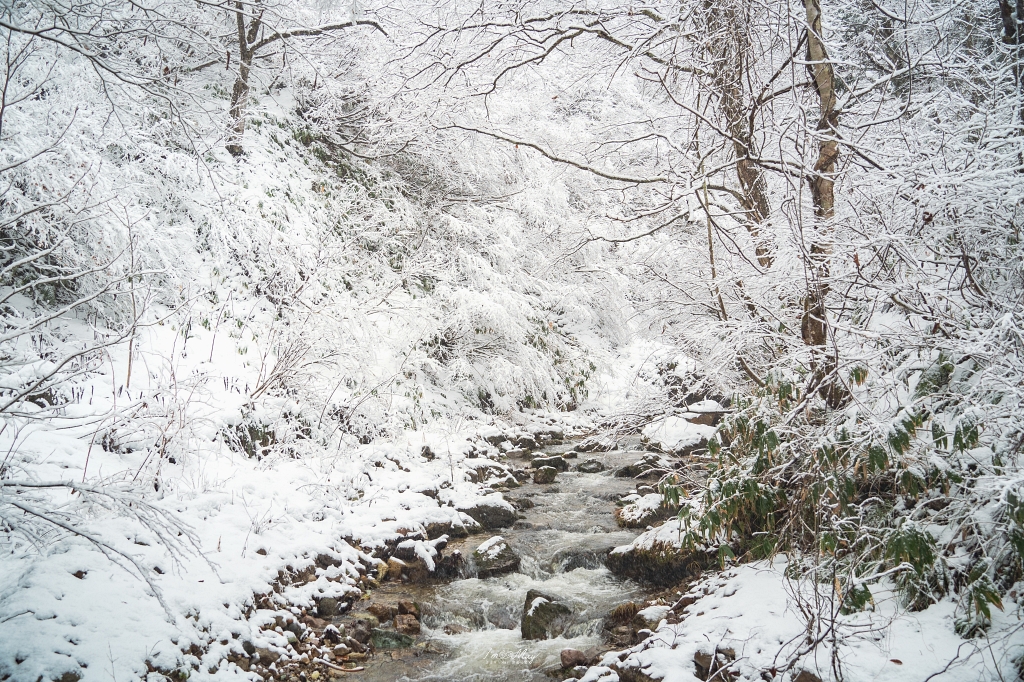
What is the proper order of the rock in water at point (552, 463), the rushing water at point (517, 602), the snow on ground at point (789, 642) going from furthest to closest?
the rock in water at point (552, 463), the rushing water at point (517, 602), the snow on ground at point (789, 642)

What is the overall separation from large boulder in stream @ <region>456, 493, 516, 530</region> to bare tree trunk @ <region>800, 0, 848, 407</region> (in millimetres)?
4345

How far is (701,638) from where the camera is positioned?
12.3 feet

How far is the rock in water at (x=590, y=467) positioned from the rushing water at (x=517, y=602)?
166 centimetres

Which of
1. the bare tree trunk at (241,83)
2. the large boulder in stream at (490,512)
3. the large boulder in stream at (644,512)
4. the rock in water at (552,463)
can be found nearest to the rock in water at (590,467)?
the rock in water at (552,463)

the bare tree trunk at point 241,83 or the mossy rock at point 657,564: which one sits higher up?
the bare tree trunk at point 241,83

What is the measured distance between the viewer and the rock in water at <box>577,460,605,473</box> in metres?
9.45

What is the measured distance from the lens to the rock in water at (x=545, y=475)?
350 inches

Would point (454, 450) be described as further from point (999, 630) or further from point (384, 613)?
point (999, 630)

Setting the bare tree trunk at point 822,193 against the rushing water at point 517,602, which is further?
the rushing water at point 517,602

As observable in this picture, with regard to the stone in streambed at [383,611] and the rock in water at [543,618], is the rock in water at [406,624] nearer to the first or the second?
the stone in streambed at [383,611]

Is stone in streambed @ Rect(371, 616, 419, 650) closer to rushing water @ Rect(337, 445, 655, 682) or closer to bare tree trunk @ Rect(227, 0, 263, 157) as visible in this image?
rushing water @ Rect(337, 445, 655, 682)

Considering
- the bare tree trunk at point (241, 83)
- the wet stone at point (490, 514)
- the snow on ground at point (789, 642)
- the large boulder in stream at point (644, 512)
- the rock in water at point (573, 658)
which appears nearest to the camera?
the snow on ground at point (789, 642)

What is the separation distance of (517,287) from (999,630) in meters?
9.48

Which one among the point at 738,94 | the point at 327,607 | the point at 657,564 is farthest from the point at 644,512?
the point at 738,94
